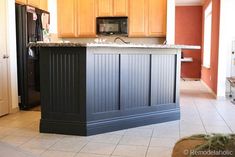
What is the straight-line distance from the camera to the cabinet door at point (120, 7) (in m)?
5.68

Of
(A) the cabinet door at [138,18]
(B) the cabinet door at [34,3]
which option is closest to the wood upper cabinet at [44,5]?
(B) the cabinet door at [34,3]

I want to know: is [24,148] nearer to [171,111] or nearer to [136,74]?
[136,74]

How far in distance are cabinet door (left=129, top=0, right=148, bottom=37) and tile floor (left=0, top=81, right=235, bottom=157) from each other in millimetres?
1960

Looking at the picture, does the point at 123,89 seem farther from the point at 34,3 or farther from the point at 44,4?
the point at 44,4

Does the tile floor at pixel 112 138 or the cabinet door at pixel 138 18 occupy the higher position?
the cabinet door at pixel 138 18

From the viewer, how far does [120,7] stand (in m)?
5.71

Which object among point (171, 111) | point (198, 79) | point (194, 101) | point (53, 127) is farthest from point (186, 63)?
point (53, 127)

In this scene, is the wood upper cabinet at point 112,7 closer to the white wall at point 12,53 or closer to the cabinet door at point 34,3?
the cabinet door at point 34,3

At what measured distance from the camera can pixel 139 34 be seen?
568 centimetres

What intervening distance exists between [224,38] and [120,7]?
2149mm

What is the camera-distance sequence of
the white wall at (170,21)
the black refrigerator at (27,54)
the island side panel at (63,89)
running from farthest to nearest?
the white wall at (170,21)
the black refrigerator at (27,54)
the island side panel at (63,89)

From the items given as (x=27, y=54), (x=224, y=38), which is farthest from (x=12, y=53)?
(x=224, y=38)

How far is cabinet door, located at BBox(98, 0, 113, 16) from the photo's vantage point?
5750 mm

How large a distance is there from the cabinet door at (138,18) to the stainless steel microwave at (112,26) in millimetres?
135
